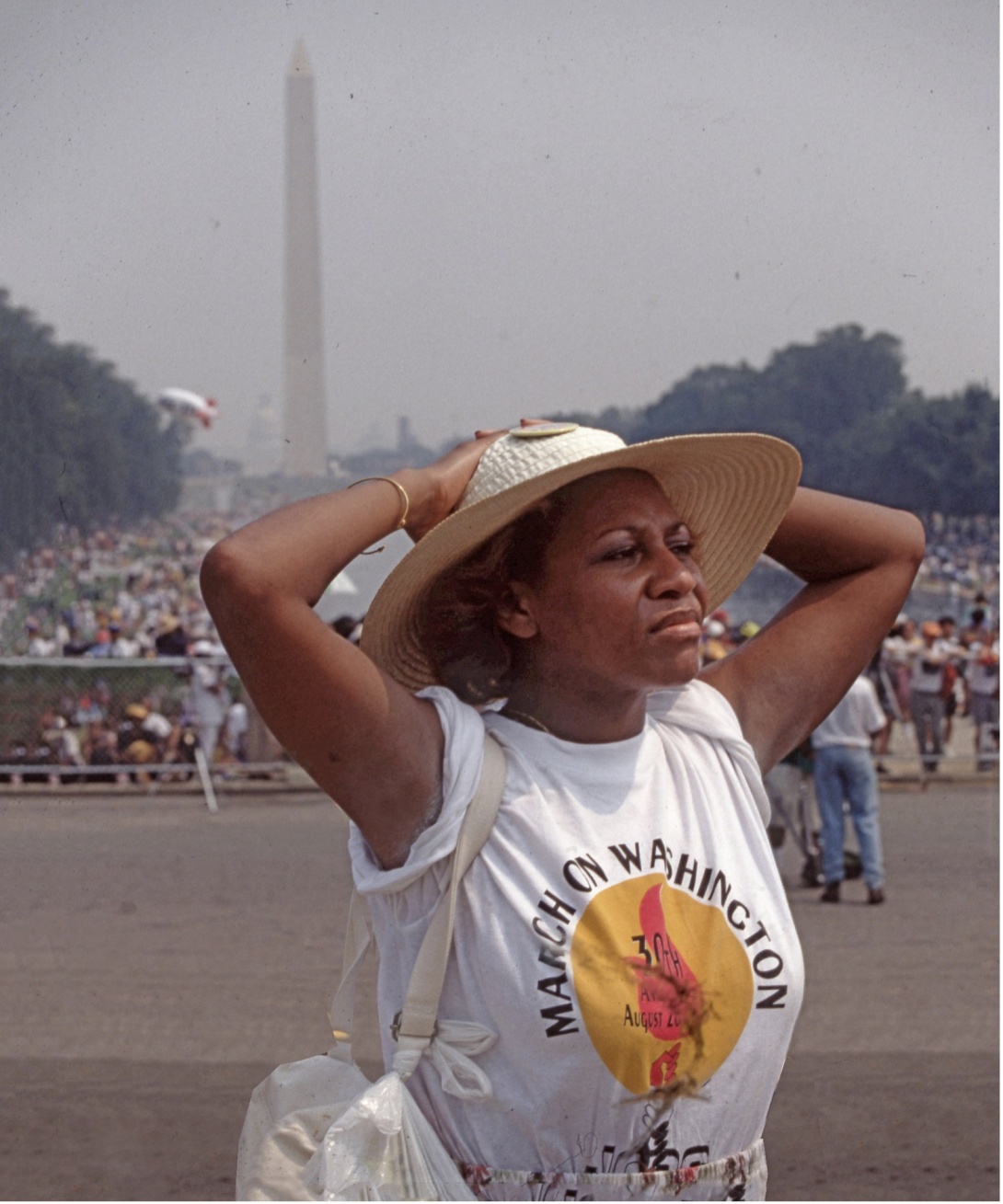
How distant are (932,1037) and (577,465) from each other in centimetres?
478

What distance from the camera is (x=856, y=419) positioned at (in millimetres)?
38406

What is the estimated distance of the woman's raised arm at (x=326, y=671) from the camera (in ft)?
6.40

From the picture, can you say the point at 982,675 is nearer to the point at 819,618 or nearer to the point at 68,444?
the point at 68,444

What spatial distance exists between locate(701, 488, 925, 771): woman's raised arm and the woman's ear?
0.31m

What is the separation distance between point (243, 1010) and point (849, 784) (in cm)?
360

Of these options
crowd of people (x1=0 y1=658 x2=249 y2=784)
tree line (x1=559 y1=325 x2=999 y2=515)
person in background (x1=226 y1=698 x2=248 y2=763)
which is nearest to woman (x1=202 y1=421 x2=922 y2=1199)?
crowd of people (x1=0 y1=658 x2=249 y2=784)

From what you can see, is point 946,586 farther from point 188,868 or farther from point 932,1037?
point 932,1037

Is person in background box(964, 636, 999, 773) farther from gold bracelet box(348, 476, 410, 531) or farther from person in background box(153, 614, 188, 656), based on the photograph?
gold bracelet box(348, 476, 410, 531)

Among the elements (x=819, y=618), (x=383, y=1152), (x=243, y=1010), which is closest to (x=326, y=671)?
(x=383, y=1152)

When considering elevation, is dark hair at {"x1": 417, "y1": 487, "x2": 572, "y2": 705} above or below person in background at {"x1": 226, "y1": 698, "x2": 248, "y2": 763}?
above

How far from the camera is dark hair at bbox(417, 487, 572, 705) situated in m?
2.21

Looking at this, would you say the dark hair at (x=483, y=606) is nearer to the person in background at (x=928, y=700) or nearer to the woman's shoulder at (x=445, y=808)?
the woman's shoulder at (x=445, y=808)

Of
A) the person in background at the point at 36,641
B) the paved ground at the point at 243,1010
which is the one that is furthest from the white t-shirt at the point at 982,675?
the person in background at the point at 36,641

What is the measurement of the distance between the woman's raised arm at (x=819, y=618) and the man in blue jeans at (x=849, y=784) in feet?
21.0
